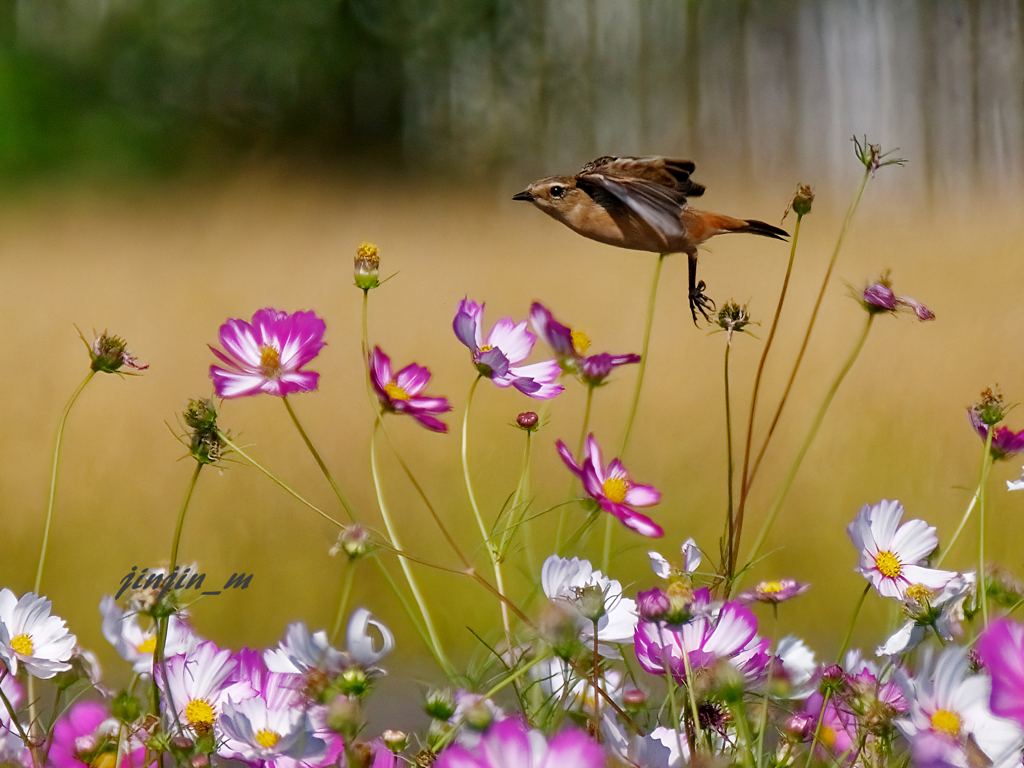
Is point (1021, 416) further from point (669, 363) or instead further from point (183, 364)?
point (183, 364)

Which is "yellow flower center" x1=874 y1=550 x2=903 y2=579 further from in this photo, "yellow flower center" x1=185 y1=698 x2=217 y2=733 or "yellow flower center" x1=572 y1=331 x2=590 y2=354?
"yellow flower center" x1=185 y1=698 x2=217 y2=733

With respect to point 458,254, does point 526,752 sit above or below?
above

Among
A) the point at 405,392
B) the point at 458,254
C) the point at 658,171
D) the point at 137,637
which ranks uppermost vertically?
the point at 658,171

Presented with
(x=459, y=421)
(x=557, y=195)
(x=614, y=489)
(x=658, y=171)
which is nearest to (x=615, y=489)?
(x=614, y=489)

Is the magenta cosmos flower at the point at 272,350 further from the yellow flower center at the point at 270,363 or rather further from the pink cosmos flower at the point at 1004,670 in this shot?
the pink cosmos flower at the point at 1004,670

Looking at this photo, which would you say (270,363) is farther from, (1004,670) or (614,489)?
(1004,670)

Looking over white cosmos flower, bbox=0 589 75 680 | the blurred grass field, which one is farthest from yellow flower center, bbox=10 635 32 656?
the blurred grass field
